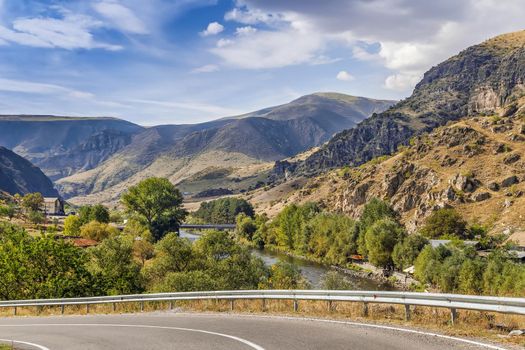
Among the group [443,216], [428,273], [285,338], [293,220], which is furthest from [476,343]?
[293,220]

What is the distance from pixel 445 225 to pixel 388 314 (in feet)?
364

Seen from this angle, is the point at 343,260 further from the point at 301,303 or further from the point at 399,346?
the point at 399,346

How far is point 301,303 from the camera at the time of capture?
21.3 m

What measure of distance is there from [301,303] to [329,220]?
359 ft

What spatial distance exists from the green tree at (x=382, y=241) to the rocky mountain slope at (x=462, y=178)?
30.3 metres

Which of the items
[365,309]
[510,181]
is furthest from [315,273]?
[365,309]

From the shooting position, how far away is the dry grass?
1332 cm

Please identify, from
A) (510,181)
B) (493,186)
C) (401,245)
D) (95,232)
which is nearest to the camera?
(401,245)

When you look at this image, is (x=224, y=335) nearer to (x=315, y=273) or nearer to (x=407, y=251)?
(x=407, y=251)

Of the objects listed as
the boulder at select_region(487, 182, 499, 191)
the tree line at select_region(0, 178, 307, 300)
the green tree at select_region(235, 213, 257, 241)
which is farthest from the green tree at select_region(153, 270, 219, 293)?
the green tree at select_region(235, 213, 257, 241)

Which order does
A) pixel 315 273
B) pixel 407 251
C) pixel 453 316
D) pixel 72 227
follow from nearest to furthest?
1. pixel 453 316
2. pixel 407 251
3. pixel 315 273
4. pixel 72 227

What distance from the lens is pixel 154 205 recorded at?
114 m

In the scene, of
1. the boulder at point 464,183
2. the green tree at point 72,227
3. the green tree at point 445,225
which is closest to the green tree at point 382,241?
the green tree at point 445,225

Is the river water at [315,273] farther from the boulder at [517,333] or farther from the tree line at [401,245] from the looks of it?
the boulder at [517,333]
